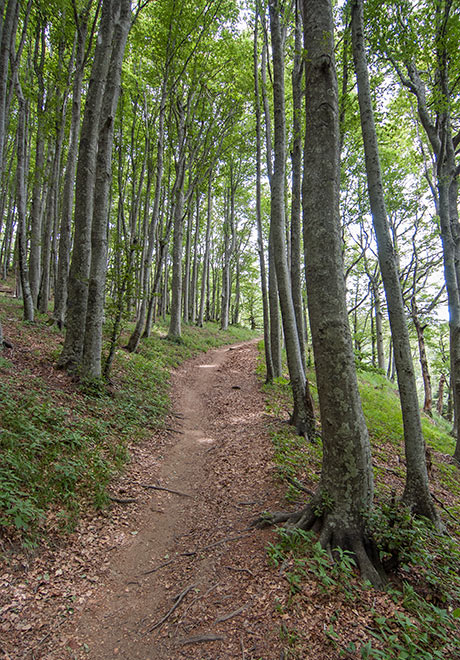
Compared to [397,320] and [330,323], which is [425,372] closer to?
[397,320]

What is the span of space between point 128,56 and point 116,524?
17177mm

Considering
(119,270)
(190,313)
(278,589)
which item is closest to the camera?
(278,589)

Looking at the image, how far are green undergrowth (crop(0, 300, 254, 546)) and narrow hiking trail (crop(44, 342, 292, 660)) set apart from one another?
0.61 meters

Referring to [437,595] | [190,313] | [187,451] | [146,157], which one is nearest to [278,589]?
[437,595]

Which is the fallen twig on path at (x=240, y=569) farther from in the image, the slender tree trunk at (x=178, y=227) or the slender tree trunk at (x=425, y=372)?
the slender tree trunk at (x=425, y=372)

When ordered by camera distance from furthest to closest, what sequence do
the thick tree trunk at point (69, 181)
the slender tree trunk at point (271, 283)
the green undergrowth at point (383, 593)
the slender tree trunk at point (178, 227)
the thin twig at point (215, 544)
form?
the slender tree trunk at point (178, 227)
the slender tree trunk at point (271, 283)
the thick tree trunk at point (69, 181)
the thin twig at point (215, 544)
the green undergrowth at point (383, 593)

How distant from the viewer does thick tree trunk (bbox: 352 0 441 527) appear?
4.42 metres

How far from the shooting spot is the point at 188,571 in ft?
11.7

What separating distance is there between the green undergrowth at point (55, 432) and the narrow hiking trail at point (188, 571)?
24.1 inches

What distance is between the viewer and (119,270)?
7.23 m

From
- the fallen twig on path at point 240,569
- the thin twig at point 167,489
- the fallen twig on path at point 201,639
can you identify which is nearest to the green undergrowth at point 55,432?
the thin twig at point 167,489

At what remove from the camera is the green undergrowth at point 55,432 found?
12.0 ft

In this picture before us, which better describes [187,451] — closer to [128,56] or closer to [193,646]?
[193,646]

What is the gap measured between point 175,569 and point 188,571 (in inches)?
7.7
